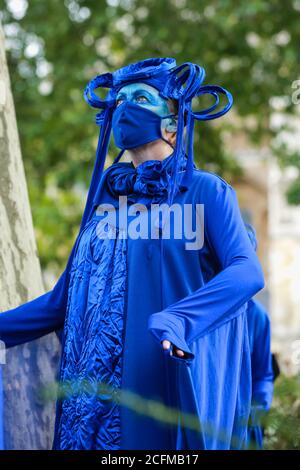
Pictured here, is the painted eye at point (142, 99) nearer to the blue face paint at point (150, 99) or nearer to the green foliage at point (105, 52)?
the blue face paint at point (150, 99)

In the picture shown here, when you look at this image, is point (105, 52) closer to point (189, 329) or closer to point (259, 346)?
point (259, 346)

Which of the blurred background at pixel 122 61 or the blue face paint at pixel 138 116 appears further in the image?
the blurred background at pixel 122 61

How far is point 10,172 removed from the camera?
439 centimetres

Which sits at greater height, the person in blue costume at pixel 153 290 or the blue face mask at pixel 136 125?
the blue face mask at pixel 136 125

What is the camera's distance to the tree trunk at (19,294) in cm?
376

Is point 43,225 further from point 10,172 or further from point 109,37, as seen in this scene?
point 10,172

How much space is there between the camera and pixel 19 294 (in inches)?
164

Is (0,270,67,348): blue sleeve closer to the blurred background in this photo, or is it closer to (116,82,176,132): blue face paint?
(116,82,176,132): blue face paint

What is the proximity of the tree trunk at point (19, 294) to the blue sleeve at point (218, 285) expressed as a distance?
3.01 ft

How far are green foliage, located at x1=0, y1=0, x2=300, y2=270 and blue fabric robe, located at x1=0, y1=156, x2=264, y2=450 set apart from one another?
29.9 feet

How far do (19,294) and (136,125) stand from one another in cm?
124

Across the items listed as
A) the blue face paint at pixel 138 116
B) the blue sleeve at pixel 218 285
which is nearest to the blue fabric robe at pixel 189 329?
the blue sleeve at pixel 218 285

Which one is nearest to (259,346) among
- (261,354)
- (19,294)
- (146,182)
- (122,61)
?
(261,354)
